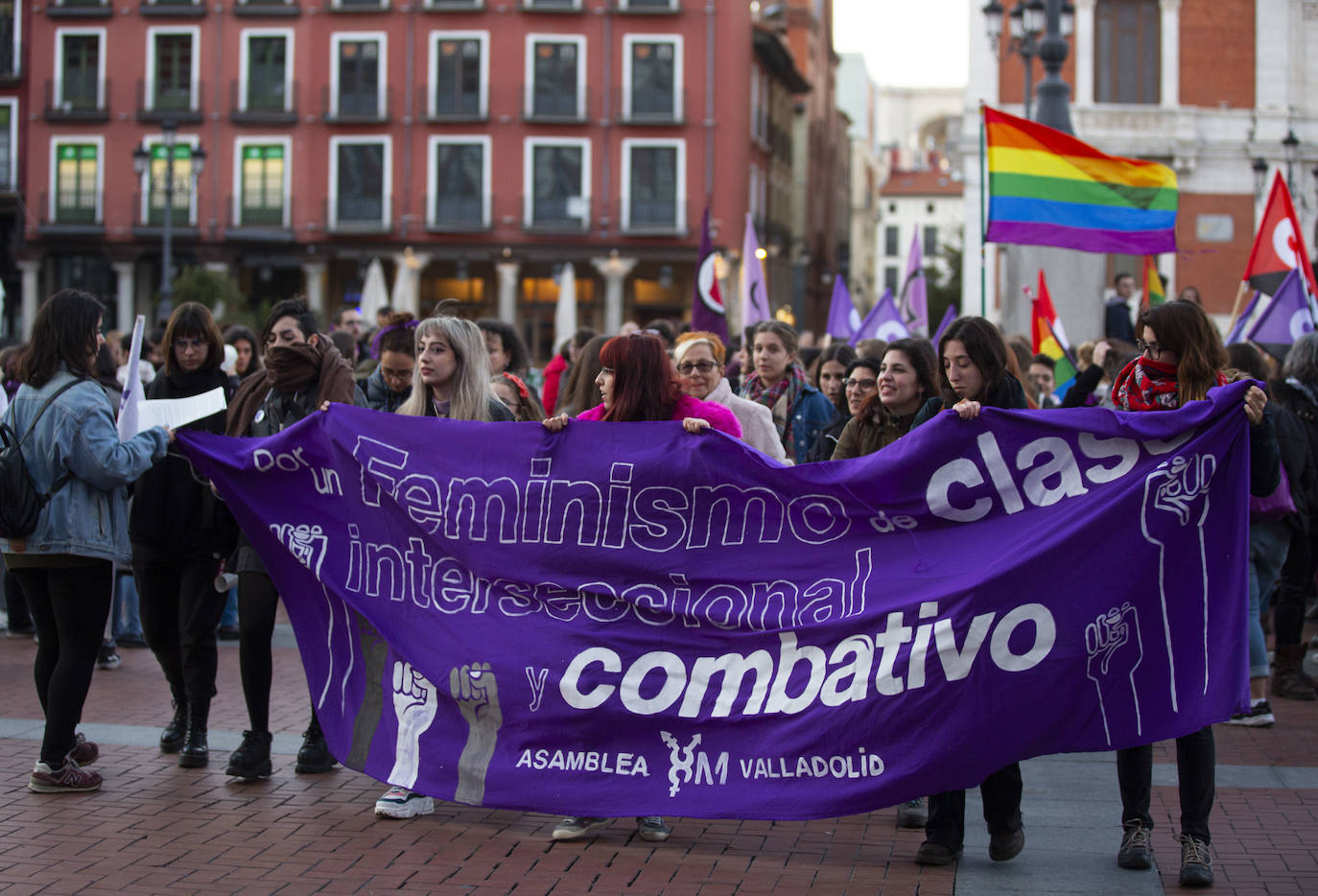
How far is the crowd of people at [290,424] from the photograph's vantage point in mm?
5973

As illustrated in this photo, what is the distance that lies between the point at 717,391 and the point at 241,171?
155ft

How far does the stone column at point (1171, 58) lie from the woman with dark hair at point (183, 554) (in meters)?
42.2

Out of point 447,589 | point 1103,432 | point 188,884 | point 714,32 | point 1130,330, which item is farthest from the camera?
point 714,32

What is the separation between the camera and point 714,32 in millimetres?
51094

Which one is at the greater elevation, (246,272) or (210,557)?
(246,272)

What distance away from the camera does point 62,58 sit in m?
53.1

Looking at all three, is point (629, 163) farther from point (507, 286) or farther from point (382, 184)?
point (382, 184)

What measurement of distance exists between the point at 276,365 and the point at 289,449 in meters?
0.64

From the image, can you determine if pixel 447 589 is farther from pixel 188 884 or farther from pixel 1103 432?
pixel 1103 432

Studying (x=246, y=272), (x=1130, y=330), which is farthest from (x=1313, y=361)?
(x=246, y=272)

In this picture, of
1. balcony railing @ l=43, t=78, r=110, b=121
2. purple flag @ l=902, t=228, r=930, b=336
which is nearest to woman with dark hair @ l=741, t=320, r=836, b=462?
purple flag @ l=902, t=228, r=930, b=336

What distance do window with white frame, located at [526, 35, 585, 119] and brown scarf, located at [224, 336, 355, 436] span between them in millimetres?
44761

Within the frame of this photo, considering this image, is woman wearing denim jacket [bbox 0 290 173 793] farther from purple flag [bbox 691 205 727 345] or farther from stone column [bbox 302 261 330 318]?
stone column [bbox 302 261 330 318]

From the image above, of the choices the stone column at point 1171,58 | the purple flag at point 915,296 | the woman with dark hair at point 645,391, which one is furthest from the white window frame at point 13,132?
the woman with dark hair at point 645,391
